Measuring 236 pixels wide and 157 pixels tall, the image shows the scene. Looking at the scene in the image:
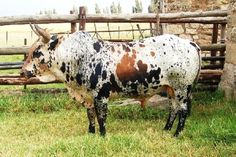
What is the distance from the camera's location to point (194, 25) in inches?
573

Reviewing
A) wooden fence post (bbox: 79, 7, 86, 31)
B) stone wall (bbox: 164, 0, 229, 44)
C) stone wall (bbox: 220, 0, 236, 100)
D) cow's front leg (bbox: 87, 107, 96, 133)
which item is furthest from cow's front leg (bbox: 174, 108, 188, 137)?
stone wall (bbox: 164, 0, 229, 44)

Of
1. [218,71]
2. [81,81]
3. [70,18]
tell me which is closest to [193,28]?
[218,71]

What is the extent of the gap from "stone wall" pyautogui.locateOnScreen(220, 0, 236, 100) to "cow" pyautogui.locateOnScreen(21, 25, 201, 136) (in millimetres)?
1917

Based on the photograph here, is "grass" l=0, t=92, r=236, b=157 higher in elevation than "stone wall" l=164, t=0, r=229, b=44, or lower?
lower

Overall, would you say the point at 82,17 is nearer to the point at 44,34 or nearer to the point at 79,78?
the point at 44,34

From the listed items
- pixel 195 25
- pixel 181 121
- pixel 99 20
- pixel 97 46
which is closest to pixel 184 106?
pixel 181 121

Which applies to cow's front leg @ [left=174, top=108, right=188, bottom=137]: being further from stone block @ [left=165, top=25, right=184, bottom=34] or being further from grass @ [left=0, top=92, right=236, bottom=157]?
stone block @ [left=165, top=25, right=184, bottom=34]

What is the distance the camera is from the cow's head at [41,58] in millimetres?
7203

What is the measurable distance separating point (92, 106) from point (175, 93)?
1183 mm

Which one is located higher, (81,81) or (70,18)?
(70,18)

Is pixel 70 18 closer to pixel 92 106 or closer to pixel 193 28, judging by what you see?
pixel 92 106

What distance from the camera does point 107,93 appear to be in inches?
278

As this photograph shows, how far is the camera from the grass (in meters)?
6.28

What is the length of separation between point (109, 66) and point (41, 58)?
0.96 meters
